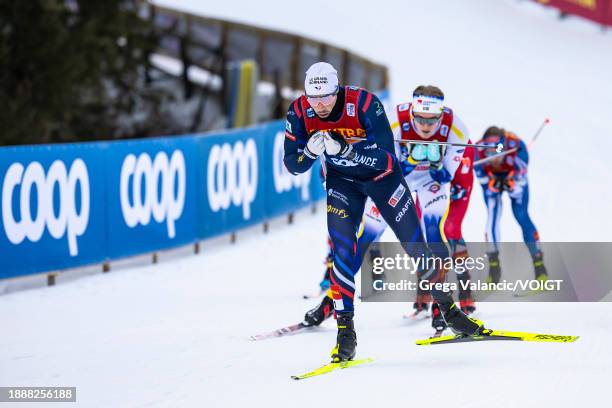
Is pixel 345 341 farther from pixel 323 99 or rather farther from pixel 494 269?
pixel 494 269

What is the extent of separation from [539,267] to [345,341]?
10.6ft

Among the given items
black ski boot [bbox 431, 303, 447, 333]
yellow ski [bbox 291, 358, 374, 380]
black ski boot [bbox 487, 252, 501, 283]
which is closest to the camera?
yellow ski [bbox 291, 358, 374, 380]

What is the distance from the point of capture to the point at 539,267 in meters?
9.27

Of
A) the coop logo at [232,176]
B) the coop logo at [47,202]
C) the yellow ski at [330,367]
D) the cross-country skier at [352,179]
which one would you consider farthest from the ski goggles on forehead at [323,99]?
the coop logo at [232,176]

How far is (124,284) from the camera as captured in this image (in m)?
10.2

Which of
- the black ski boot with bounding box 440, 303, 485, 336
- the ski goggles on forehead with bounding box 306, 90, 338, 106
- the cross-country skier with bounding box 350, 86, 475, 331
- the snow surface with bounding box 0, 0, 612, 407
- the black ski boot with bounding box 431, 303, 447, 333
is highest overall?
the ski goggles on forehead with bounding box 306, 90, 338, 106

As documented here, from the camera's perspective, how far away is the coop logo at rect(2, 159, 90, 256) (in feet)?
31.1

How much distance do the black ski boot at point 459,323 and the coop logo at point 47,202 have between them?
183 inches

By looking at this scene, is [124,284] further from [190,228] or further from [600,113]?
[600,113]

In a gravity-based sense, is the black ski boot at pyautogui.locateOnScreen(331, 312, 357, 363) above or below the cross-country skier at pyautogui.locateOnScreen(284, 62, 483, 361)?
below

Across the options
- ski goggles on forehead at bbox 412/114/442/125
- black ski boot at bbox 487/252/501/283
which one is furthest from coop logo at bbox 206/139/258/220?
ski goggles on forehead at bbox 412/114/442/125

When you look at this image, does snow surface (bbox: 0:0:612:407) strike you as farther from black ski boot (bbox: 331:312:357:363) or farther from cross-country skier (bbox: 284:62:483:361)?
cross-country skier (bbox: 284:62:483:361)

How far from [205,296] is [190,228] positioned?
2417 mm

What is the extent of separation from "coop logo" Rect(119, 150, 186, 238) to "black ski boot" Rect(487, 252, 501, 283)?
13.0 ft
